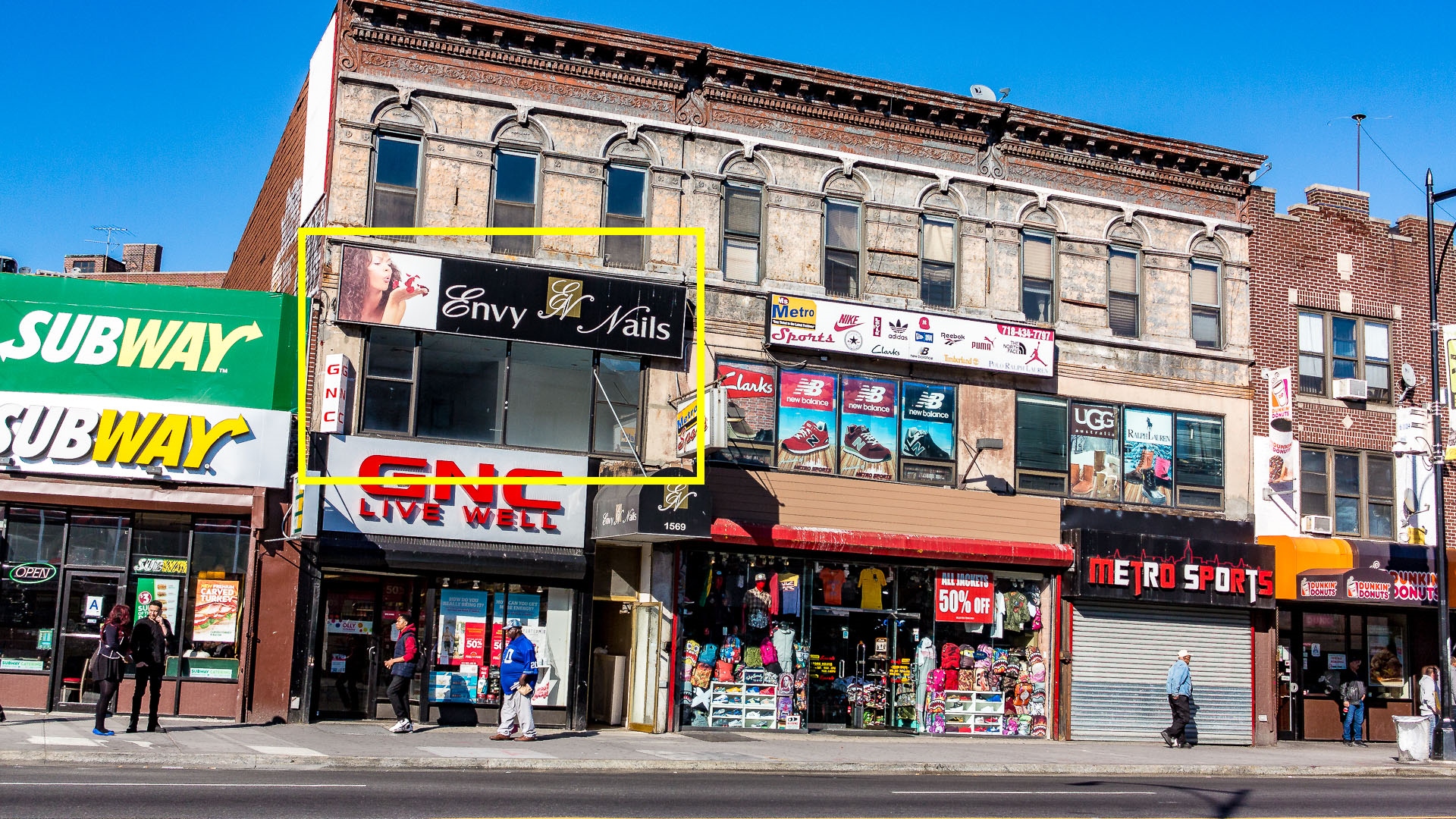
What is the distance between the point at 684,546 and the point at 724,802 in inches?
372

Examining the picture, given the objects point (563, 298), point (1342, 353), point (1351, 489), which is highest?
point (1342, 353)

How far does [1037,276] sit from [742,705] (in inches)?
401

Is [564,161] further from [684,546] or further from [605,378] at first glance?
[684,546]

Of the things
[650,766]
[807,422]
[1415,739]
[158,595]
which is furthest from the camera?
[807,422]

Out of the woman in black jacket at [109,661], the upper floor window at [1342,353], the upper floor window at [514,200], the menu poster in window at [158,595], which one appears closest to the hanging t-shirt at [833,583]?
the upper floor window at [514,200]

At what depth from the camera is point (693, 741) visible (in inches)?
828

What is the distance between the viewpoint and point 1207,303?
2788cm

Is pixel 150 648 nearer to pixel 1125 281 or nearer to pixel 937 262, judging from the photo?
pixel 937 262

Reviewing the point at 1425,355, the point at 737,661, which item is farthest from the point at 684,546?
the point at 1425,355

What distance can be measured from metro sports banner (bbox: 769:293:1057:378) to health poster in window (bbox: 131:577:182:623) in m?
10.6

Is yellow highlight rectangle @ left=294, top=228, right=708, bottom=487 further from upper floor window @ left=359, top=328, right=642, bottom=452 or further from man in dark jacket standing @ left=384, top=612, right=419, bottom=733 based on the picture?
man in dark jacket standing @ left=384, top=612, right=419, bottom=733

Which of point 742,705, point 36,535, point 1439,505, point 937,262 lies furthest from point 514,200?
point 1439,505

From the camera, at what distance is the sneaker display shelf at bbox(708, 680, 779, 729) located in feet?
75.8

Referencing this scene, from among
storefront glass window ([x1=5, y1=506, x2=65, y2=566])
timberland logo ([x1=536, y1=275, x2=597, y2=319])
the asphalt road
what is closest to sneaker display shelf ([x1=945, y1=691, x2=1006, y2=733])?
the asphalt road
